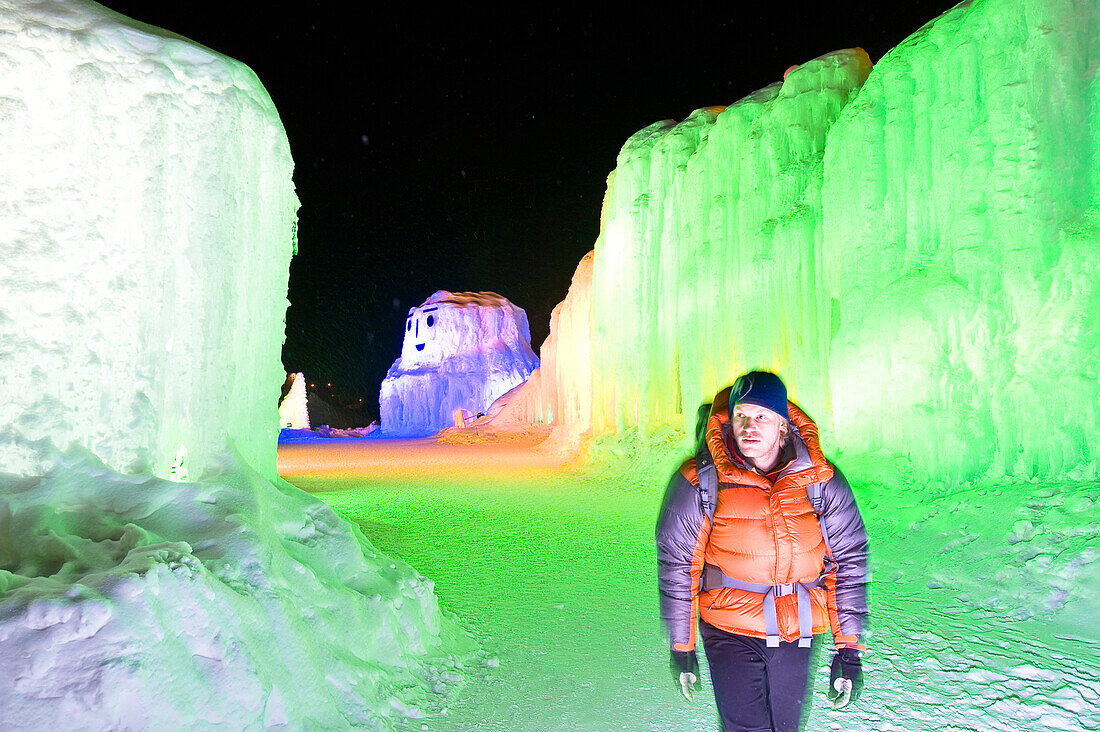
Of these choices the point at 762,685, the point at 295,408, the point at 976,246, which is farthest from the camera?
the point at 295,408

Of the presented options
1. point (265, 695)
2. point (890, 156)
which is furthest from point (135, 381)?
point (890, 156)

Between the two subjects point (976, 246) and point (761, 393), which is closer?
point (761, 393)

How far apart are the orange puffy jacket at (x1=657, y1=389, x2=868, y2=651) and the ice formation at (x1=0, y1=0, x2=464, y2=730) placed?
1.88 m

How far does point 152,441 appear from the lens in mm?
4297

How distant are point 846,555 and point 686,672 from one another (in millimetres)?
805

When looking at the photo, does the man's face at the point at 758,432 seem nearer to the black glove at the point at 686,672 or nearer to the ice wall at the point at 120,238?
the black glove at the point at 686,672

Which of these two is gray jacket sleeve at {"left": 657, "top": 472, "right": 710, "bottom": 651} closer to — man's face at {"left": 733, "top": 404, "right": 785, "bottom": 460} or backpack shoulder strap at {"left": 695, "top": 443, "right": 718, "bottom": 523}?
backpack shoulder strap at {"left": 695, "top": 443, "right": 718, "bottom": 523}

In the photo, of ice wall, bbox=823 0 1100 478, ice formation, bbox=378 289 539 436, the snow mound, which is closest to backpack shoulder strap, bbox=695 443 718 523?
the snow mound

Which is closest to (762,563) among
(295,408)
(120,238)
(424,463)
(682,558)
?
(682,558)

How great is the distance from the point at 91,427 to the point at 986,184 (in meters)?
8.78

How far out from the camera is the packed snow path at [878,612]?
11.9ft

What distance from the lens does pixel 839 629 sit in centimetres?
272

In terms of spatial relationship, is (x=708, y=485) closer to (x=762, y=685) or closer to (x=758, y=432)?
(x=758, y=432)

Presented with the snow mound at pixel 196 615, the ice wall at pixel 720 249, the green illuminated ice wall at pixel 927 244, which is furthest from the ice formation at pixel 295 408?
the snow mound at pixel 196 615
